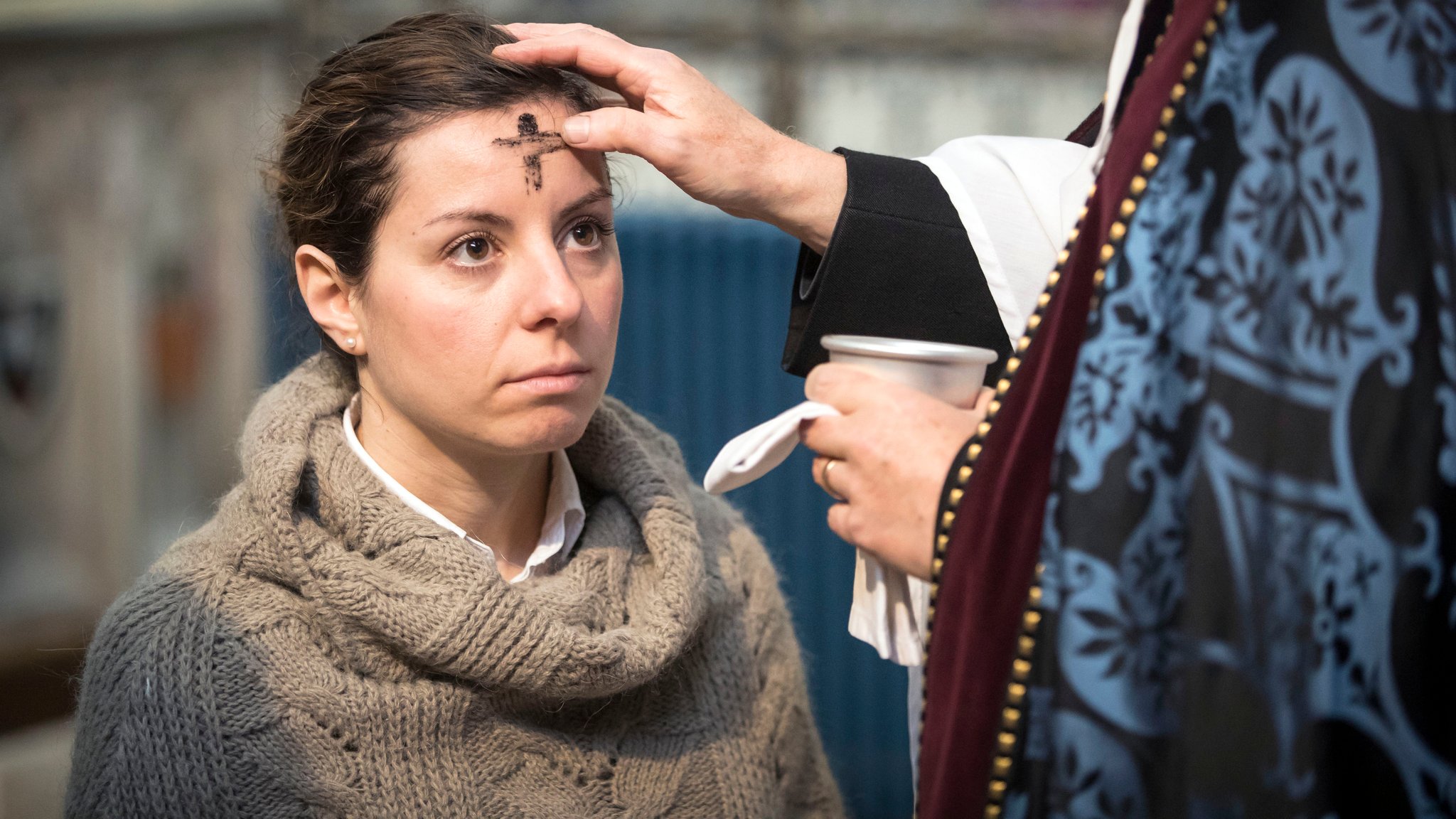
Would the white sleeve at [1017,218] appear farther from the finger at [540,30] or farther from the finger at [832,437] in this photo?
the finger at [540,30]

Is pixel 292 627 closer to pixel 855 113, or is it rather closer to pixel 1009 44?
pixel 855 113

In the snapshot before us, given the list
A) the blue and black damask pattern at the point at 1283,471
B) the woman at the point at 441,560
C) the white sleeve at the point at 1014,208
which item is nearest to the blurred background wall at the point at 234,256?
the woman at the point at 441,560

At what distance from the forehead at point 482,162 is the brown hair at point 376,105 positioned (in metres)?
0.02

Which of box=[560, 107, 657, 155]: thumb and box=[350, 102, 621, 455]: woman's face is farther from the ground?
box=[560, 107, 657, 155]: thumb

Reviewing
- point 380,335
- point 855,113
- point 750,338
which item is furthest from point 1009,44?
point 380,335

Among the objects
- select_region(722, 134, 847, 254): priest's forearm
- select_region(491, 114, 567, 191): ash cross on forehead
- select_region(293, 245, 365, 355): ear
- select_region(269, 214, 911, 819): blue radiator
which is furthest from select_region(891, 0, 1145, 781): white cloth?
select_region(269, 214, 911, 819): blue radiator

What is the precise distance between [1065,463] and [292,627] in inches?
47.8

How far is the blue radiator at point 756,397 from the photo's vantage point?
15.0ft

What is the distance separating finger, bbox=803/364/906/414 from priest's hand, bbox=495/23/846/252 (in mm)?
532

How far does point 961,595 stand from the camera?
126cm

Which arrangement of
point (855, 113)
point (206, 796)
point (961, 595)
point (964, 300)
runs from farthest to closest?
1. point (855, 113)
2. point (964, 300)
3. point (206, 796)
4. point (961, 595)

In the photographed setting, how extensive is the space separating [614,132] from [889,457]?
0.80 meters

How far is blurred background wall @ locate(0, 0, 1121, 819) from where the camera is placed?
464 centimetres

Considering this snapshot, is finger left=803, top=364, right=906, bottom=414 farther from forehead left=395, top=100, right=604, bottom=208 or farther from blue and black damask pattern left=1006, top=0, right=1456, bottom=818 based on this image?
forehead left=395, top=100, right=604, bottom=208
